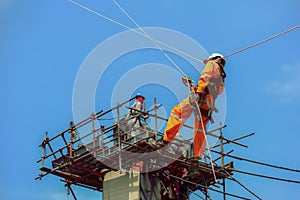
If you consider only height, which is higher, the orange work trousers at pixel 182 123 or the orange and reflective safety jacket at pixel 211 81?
the orange and reflective safety jacket at pixel 211 81

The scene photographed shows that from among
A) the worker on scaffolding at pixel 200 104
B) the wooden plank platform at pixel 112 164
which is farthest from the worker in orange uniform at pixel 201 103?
the wooden plank platform at pixel 112 164

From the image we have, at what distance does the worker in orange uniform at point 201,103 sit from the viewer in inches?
966

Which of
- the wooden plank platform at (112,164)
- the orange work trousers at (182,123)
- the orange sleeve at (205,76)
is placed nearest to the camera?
the orange sleeve at (205,76)

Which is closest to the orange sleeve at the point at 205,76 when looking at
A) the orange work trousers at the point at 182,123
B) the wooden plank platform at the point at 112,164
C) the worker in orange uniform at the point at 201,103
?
the worker in orange uniform at the point at 201,103

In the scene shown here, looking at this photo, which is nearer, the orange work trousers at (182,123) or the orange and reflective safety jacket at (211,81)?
the orange and reflective safety jacket at (211,81)

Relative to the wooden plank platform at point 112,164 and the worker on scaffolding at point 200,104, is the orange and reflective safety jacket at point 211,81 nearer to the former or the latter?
the worker on scaffolding at point 200,104

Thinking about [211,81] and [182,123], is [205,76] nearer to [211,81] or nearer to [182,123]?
[211,81]

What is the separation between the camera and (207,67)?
24.5 metres

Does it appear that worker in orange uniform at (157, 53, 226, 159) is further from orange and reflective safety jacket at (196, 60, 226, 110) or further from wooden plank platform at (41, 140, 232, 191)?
wooden plank platform at (41, 140, 232, 191)

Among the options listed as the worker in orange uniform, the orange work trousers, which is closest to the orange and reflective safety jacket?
the worker in orange uniform

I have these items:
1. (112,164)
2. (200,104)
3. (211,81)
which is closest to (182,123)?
(200,104)

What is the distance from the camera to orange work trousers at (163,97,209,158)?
25.5m

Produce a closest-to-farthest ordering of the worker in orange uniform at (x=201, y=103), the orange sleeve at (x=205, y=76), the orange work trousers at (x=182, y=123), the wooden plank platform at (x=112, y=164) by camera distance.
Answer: the orange sleeve at (x=205, y=76) < the worker in orange uniform at (x=201, y=103) < the orange work trousers at (x=182, y=123) < the wooden plank platform at (x=112, y=164)

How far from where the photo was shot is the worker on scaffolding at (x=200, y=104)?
2455cm
